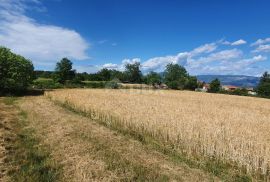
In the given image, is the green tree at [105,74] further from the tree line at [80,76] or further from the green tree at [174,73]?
the green tree at [174,73]

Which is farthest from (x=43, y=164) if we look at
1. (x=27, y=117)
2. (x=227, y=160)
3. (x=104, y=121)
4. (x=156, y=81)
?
(x=156, y=81)

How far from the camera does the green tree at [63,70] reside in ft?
294

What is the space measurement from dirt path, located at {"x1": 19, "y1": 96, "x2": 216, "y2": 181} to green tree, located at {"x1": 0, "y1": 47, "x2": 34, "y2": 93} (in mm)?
27223

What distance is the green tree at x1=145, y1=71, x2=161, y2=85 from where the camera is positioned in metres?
111

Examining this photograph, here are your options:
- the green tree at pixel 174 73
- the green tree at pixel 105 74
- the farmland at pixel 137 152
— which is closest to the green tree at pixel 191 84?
the green tree at pixel 174 73

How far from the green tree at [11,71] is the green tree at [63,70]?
1988 inches

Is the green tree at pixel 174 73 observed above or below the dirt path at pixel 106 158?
above

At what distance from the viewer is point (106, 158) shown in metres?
8.52

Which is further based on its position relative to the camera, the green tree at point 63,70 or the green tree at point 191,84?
the green tree at point 191,84

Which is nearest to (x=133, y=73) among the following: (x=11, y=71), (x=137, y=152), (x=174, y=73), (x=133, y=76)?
(x=133, y=76)

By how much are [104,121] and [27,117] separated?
5.69m

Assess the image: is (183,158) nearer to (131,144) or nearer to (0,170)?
(131,144)

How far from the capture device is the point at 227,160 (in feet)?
28.2

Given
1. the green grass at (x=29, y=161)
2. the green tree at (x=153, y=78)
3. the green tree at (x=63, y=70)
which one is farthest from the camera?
the green tree at (x=153, y=78)
